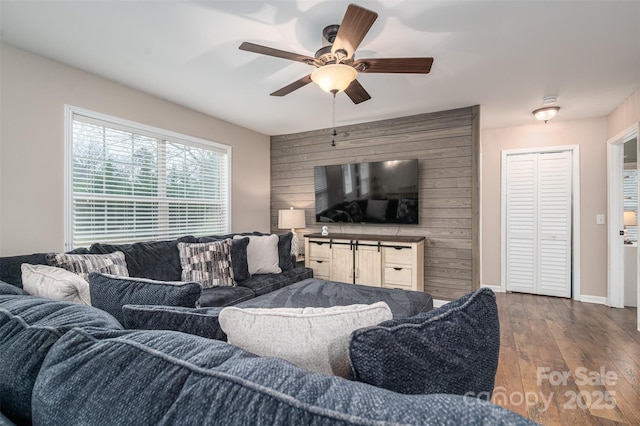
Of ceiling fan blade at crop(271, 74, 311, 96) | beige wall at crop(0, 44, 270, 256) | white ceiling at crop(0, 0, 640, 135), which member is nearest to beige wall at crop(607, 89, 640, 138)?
white ceiling at crop(0, 0, 640, 135)

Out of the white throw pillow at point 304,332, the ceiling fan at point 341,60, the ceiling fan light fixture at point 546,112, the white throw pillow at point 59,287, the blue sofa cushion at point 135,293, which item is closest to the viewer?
the white throw pillow at point 304,332

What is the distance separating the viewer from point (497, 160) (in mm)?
4602

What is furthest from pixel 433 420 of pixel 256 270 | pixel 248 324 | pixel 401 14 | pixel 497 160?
pixel 497 160

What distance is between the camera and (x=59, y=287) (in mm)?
1375

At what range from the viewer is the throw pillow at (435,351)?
592mm

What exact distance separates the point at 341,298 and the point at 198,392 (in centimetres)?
182

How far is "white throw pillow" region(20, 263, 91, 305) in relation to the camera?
1366 mm

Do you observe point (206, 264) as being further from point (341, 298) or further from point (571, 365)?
point (571, 365)

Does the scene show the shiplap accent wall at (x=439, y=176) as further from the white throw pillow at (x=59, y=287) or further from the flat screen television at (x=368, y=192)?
the white throw pillow at (x=59, y=287)

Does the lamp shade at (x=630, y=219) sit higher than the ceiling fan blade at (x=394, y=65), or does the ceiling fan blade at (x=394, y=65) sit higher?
the ceiling fan blade at (x=394, y=65)

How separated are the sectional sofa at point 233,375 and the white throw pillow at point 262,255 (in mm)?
2569

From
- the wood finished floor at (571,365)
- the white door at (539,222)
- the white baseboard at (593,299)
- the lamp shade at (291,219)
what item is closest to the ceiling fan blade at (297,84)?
the lamp shade at (291,219)

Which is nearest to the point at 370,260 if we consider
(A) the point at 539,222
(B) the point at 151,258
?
(B) the point at 151,258

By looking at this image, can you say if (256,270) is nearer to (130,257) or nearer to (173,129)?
(130,257)
